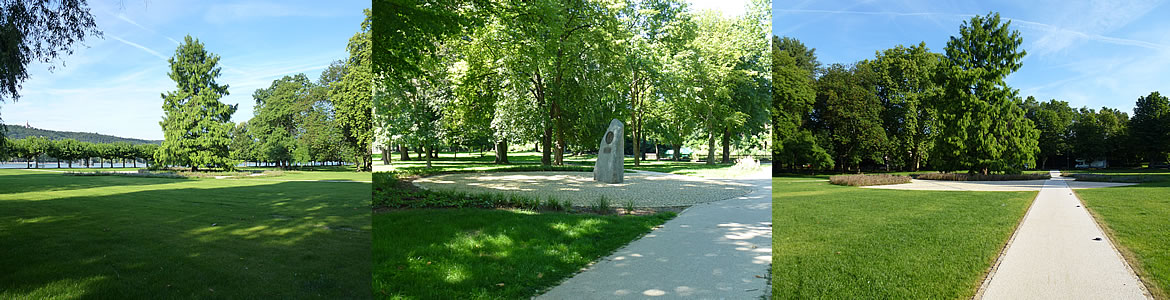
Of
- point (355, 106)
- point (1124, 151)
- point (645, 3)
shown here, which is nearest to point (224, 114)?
point (355, 106)

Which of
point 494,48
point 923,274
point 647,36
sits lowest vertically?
point 923,274

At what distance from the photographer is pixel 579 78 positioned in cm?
1591

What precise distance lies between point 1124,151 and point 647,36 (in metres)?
12.7

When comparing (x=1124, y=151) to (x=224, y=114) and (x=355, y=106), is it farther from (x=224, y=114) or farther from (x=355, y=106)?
(x=224, y=114)

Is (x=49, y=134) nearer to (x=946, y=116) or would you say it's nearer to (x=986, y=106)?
(x=946, y=116)

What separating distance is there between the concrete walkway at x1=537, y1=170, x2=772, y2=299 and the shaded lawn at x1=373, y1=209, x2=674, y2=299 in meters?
0.20

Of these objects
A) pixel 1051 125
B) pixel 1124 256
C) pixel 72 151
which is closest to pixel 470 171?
pixel 72 151

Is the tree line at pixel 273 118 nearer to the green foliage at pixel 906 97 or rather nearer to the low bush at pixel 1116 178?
the low bush at pixel 1116 178

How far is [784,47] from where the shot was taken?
11.0 meters

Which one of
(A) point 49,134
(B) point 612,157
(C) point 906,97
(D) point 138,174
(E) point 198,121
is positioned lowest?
(D) point 138,174

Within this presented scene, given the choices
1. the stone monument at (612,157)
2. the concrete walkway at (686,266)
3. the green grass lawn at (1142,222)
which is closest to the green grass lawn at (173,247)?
the concrete walkway at (686,266)

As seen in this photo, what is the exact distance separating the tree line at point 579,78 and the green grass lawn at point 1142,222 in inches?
296

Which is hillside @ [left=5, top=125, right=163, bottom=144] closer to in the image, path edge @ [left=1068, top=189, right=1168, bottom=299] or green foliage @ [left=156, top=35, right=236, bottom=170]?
green foliage @ [left=156, top=35, right=236, bottom=170]

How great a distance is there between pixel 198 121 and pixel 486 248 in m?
15.9
